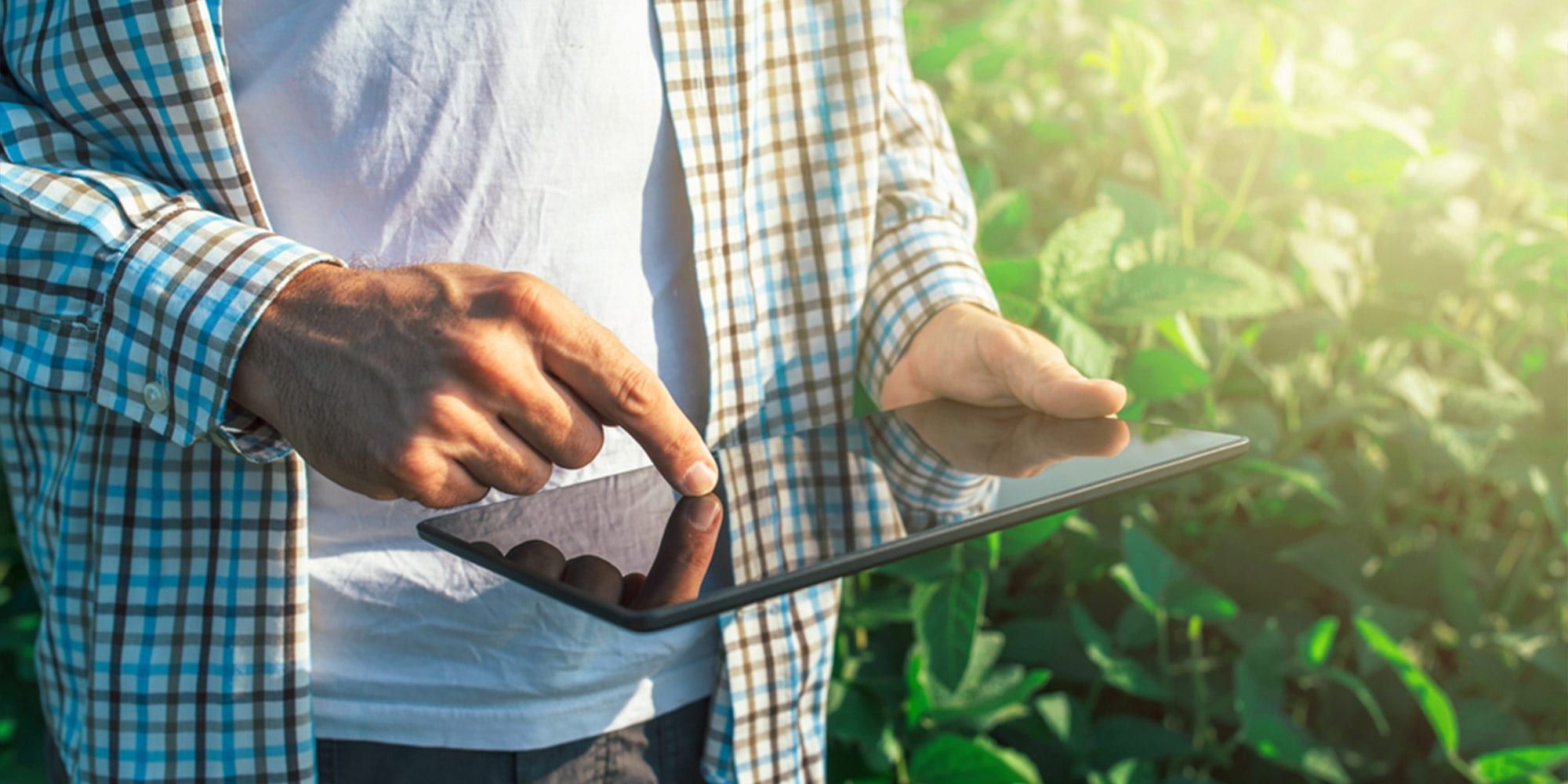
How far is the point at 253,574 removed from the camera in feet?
2.33

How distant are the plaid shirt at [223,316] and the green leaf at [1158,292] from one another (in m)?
0.17

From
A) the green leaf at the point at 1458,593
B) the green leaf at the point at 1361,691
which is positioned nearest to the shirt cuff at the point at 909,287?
the green leaf at the point at 1361,691

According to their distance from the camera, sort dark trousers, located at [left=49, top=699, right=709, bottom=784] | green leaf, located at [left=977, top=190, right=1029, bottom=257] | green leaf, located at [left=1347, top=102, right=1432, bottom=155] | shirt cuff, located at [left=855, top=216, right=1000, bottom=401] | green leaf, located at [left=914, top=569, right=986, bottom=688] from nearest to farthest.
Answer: dark trousers, located at [left=49, top=699, right=709, bottom=784] < shirt cuff, located at [left=855, top=216, right=1000, bottom=401] < green leaf, located at [left=914, top=569, right=986, bottom=688] < green leaf, located at [left=1347, top=102, right=1432, bottom=155] < green leaf, located at [left=977, top=190, right=1029, bottom=257]

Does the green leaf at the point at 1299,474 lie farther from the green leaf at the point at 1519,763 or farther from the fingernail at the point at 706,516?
the fingernail at the point at 706,516

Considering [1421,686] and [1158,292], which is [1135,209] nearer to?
[1158,292]

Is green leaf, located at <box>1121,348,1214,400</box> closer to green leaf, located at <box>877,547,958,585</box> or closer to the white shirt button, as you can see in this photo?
green leaf, located at <box>877,547,958,585</box>

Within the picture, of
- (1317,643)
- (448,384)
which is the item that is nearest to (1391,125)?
(1317,643)

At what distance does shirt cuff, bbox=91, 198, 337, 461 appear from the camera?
602 mm

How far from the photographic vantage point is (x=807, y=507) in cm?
73

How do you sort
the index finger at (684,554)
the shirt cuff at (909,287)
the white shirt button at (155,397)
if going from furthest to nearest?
the shirt cuff at (909,287), the white shirt button at (155,397), the index finger at (684,554)

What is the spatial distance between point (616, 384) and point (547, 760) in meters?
0.34

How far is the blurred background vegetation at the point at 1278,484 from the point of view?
1040 mm

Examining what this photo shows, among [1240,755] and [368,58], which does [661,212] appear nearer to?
[368,58]

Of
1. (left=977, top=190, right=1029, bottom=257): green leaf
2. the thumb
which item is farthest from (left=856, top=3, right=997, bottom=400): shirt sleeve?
(left=977, top=190, right=1029, bottom=257): green leaf
